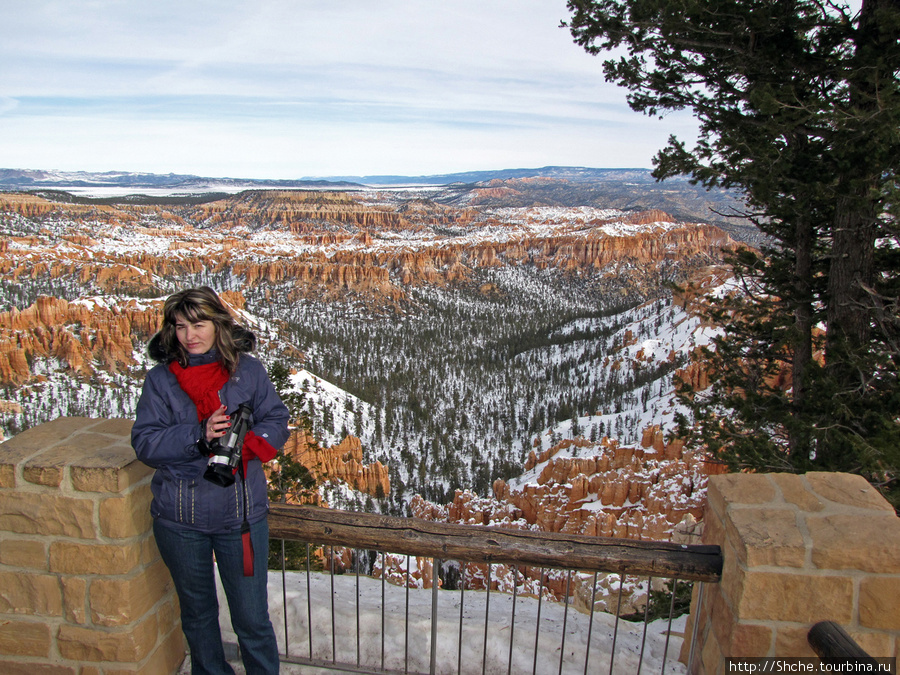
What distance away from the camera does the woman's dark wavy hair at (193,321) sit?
2.36 m

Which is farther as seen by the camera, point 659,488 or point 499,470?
point 499,470

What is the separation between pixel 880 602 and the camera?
205cm

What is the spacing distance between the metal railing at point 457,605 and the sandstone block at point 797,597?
0.84 feet

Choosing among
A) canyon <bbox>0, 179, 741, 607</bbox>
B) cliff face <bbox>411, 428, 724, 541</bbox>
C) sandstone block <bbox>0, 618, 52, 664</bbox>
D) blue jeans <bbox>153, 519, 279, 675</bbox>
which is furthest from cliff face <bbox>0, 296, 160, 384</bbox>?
blue jeans <bbox>153, 519, 279, 675</bbox>

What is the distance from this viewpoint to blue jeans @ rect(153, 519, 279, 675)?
244 cm

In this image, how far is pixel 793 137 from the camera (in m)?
5.57

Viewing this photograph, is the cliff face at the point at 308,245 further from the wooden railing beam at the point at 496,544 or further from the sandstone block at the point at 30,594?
the sandstone block at the point at 30,594

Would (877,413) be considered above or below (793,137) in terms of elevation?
below

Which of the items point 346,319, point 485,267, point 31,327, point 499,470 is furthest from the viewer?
point 485,267

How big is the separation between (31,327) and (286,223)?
11877 cm

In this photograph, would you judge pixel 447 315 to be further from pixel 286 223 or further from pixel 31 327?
pixel 286 223

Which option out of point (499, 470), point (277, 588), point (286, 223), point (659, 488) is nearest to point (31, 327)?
point (499, 470)

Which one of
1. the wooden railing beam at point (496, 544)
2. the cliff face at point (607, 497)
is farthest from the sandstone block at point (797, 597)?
the cliff face at point (607, 497)

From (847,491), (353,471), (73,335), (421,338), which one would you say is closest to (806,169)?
(847,491)
